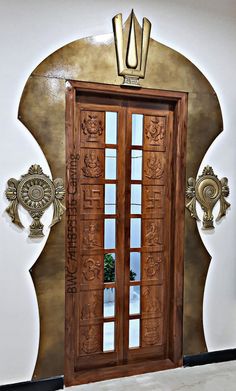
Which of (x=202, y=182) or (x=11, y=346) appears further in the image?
(x=202, y=182)

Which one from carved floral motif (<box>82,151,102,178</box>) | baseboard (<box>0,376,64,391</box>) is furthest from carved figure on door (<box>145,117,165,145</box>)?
baseboard (<box>0,376,64,391</box>)

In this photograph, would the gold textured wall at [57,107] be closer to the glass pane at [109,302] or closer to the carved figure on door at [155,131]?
the carved figure on door at [155,131]

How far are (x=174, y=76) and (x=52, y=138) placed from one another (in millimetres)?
1156

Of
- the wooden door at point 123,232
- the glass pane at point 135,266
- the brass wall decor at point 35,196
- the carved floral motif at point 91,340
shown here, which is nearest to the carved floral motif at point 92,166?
the wooden door at point 123,232

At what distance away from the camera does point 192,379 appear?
302cm

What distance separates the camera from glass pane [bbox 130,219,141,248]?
3.14 meters

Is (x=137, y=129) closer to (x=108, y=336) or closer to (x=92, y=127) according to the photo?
(x=92, y=127)

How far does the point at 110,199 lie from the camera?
307 cm

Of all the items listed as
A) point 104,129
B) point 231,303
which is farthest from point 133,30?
point 231,303

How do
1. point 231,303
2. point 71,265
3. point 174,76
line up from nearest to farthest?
point 71,265, point 174,76, point 231,303

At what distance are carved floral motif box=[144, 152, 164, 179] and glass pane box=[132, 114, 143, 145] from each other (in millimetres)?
166

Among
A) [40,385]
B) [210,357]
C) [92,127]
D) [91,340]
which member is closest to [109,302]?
[91,340]

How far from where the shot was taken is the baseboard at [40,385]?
2705mm

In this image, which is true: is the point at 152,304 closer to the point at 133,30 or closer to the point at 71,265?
the point at 71,265
